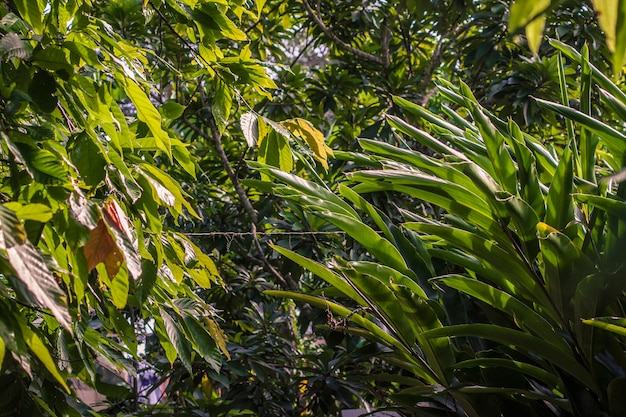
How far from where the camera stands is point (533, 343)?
3.62ft

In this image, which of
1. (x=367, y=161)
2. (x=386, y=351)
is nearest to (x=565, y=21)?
(x=367, y=161)

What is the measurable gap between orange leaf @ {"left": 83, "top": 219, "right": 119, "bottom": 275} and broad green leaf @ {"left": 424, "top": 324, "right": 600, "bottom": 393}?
57cm

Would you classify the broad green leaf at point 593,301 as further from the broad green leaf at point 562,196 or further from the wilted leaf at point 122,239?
the wilted leaf at point 122,239

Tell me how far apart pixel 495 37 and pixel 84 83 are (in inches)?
100

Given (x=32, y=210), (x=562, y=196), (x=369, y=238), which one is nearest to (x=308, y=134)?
(x=369, y=238)

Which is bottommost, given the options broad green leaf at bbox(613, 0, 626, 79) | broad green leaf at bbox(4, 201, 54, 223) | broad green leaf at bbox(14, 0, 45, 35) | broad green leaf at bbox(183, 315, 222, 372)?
broad green leaf at bbox(183, 315, 222, 372)

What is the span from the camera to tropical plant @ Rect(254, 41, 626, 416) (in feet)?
3.58

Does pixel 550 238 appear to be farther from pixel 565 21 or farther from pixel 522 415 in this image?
pixel 565 21

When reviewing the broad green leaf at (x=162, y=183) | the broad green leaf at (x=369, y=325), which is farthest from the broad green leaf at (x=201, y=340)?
the broad green leaf at (x=162, y=183)

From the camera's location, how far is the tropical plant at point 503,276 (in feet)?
3.58

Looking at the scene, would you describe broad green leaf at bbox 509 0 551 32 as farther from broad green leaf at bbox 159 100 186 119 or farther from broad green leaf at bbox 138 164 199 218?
broad green leaf at bbox 159 100 186 119

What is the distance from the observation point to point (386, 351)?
151 centimetres

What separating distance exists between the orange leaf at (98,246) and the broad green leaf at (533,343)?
0.57 metres

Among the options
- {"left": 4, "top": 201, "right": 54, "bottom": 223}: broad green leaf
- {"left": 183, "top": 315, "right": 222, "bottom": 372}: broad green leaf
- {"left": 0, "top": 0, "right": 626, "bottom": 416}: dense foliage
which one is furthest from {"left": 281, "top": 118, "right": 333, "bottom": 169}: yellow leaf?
{"left": 4, "top": 201, "right": 54, "bottom": 223}: broad green leaf
